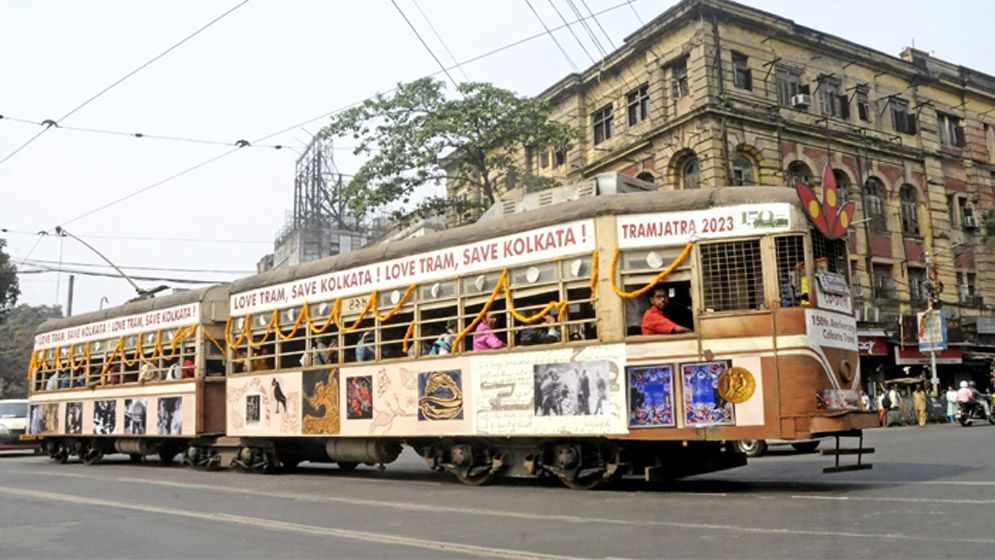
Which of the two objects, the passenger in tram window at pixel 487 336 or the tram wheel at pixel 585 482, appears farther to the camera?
the passenger in tram window at pixel 487 336

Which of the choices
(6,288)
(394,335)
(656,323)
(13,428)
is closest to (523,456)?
(656,323)

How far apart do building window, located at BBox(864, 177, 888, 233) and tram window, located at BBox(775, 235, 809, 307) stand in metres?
27.3

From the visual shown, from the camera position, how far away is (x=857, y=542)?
6.48 metres

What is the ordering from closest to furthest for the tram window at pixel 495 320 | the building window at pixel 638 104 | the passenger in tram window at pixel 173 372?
the tram window at pixel 495 320 < the passenger in tram window at pixel 173 372 < the building window at pixel 638 104

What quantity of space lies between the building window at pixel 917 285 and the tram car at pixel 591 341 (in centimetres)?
2813

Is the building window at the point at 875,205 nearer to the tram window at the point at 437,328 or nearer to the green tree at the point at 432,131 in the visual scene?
the green tree at the point at 432,131

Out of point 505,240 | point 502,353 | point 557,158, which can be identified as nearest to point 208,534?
point 502,353

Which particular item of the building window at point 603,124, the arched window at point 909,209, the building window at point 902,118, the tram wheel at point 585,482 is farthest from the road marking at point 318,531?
the building window at point 902,118

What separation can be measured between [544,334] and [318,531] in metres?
4.24

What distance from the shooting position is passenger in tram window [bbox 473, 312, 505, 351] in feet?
38.4

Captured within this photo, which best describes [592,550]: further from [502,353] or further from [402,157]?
[402,157]

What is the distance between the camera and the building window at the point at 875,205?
1388 inches

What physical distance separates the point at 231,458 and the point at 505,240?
25.5ft

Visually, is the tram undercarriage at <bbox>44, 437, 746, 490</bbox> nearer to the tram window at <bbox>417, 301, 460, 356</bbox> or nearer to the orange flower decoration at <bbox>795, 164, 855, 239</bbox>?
the tram window at <bbox>417, 301, 460, 356</bbox>
